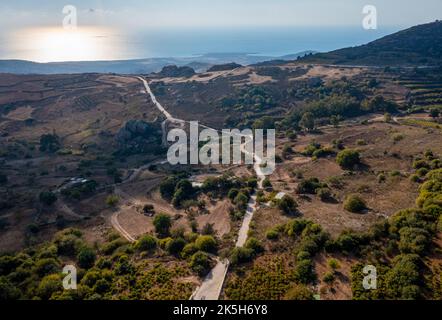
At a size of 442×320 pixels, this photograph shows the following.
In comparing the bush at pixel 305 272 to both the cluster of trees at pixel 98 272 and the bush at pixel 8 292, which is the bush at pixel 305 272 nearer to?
the cluster of trees at pixel 98 272

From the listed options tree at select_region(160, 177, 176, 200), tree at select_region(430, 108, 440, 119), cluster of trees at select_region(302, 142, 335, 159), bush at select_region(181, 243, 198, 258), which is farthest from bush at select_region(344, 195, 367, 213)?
tree at select_region(430, 108, 440, 119)

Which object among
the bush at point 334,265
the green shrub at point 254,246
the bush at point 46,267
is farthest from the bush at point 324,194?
the bush at point 46,267

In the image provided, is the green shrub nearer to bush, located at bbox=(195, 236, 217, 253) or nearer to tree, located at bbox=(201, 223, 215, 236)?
bush, located at bbox=(195, 236, 217, 253)

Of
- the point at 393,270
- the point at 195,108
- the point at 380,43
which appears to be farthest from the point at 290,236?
the point at 380,43

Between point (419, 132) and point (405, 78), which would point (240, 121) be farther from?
point (405, 78)

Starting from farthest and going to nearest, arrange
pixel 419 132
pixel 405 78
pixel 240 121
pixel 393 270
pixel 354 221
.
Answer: pixel 405 78
pixel 240 121
pixel 419 132
pixel 354 221
pixel 393 270

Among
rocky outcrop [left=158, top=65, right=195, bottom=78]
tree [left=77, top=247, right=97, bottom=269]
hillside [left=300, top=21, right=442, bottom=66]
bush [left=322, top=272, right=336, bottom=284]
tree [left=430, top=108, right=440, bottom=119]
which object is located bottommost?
tree [left=77, top=247, right=97, bottom=269]
